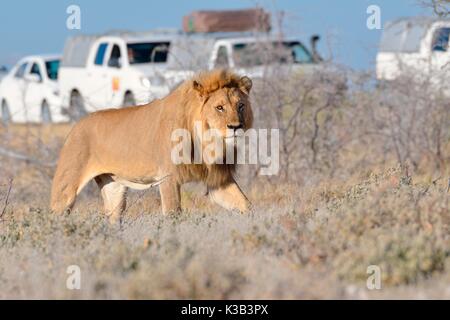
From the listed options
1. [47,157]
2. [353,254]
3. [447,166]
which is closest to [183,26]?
[47,157]

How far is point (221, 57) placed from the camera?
19141 mm

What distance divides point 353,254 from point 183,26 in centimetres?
2253

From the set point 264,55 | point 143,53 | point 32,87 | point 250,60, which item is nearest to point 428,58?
point 264,55

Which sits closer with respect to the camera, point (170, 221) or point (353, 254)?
point (353, 254)

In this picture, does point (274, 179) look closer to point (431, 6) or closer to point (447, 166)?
point (447, 166)

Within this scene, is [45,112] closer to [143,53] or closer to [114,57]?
[114,57]

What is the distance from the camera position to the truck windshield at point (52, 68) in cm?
3034

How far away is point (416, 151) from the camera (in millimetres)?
16406

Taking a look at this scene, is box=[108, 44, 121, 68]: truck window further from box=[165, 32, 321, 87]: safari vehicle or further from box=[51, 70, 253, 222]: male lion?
box=[51, 70, 253, 222]: male lion

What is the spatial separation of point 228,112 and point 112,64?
15.8 m

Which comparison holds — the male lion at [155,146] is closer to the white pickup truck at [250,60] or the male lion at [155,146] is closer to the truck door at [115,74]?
the white pickup truck at [250,60]

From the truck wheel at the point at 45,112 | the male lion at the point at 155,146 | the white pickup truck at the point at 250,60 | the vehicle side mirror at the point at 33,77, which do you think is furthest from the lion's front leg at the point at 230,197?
the vehicle side mirror at the point at 33,77

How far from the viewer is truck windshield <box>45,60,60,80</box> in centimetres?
3034
